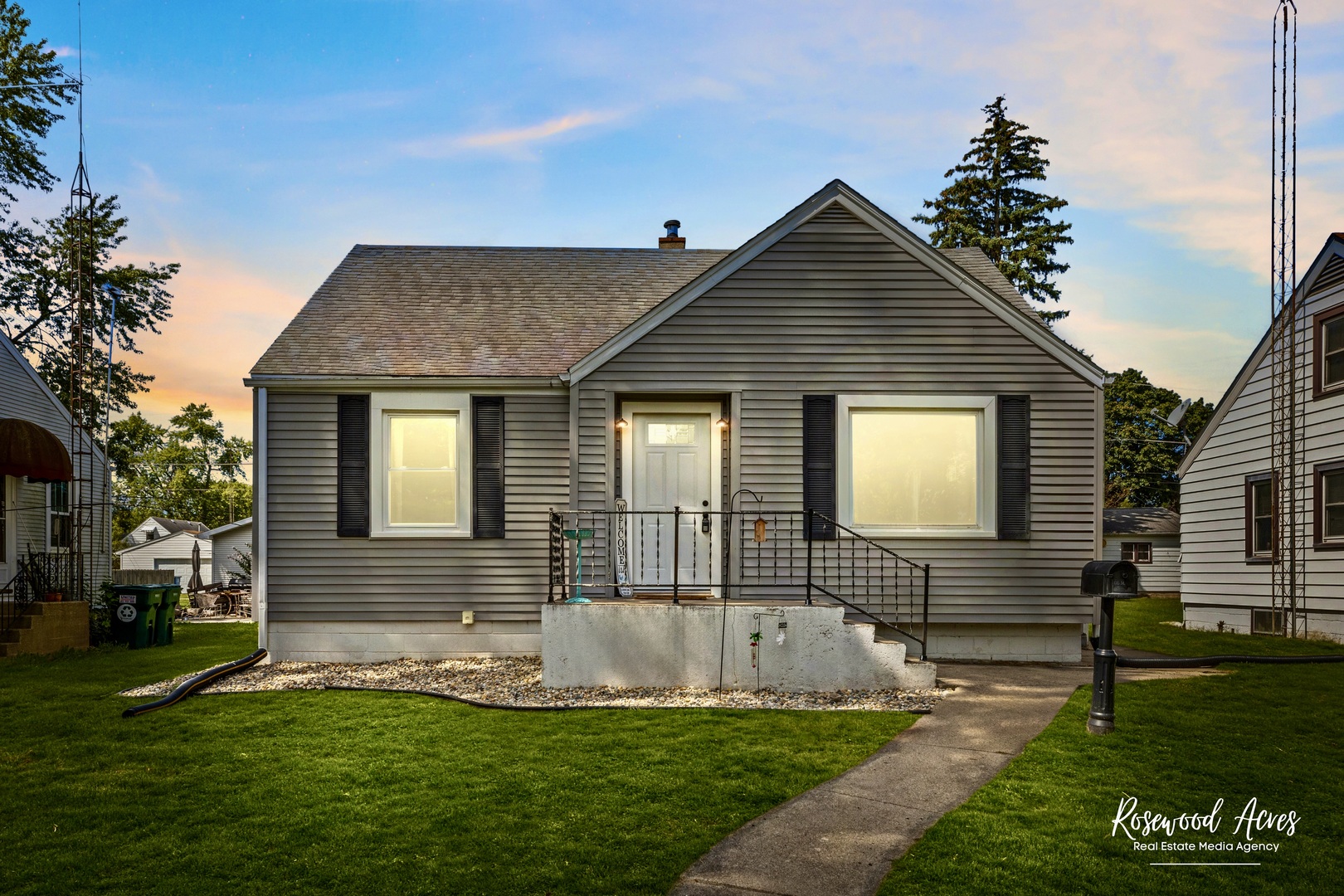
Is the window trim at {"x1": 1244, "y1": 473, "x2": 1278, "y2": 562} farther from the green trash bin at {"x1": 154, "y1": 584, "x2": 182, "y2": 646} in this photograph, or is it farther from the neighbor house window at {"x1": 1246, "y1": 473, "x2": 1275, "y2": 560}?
the green trash bin at {"x1": 154, "y1": 584, "x2": 182, "y2": 646}

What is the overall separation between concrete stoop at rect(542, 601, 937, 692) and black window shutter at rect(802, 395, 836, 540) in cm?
157

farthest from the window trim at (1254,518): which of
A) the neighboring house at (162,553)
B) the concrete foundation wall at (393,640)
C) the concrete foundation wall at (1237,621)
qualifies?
the neighboring house at (162,553)

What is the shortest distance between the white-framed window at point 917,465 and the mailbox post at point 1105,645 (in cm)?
327

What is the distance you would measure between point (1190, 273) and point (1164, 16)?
7.57 meters

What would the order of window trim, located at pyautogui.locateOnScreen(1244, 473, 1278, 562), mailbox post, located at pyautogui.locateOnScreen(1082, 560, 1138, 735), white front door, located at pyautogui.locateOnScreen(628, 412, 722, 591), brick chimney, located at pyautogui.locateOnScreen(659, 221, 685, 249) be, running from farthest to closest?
1. brick chimney, located at pyautogui.locateOnScreen(659, 221, 685, 249)
2. window trim, located at pyautogui.locateOnScreen(1244, 473, 1278, 562)
3. white front door, located at pyautogui.locateOnScreen(628, 412, 722, 591)
4. mailbox post, located at pyautogui.locateOnScreen(1082, 560, 1138, 735)

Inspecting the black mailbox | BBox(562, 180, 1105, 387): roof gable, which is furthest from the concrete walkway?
BBox(562, 180, 1105, 387): roof gable

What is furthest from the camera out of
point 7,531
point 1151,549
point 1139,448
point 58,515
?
point 1139,448

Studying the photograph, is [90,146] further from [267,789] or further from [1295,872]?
[1295,872]

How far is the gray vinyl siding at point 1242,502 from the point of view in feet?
40.8

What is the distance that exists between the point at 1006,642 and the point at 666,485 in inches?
168

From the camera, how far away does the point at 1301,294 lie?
13000 millimetres

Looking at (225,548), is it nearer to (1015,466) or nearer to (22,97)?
(22,97)

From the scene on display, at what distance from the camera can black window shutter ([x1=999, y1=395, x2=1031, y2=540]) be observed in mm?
9477

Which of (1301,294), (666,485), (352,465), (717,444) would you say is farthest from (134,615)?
(1301,294)
